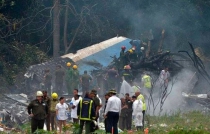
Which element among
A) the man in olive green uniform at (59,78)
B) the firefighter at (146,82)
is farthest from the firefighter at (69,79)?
the firefighter at (146,82)

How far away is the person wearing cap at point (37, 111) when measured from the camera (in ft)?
67.8

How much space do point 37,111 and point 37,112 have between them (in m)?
0.03

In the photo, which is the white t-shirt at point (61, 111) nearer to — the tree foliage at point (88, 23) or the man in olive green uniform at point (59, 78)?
the man in olive green uniform at point (59, 78)

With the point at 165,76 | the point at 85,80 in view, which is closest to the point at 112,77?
the point at 85,80

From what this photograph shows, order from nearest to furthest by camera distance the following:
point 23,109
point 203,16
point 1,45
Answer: point 23,109
point 1,45
point 203,16

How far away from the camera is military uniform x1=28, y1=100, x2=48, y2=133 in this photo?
67.9 feet

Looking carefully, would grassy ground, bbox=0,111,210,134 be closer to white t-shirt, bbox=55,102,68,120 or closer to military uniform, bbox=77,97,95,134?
white t-shirt, bbox=55,102,68,120

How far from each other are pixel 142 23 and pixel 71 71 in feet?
40.6

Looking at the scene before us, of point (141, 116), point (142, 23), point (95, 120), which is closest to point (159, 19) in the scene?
point (142, 23)

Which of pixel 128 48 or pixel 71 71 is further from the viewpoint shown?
pixel 128 48

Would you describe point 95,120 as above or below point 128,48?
below

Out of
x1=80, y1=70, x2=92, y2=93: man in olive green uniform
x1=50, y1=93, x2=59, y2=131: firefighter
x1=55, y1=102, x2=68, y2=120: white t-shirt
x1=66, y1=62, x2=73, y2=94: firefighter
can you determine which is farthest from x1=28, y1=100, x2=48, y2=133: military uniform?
x1=66, y1=62, x2=73, y2=94: firefighter

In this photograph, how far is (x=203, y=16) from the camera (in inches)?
1740

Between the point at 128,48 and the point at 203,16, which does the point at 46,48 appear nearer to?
the point at 128,48
